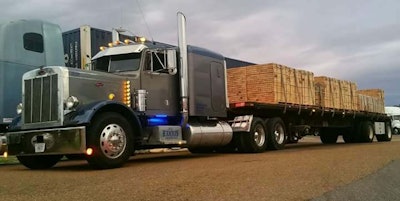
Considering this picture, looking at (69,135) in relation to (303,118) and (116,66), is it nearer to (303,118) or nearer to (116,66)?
(116,66)

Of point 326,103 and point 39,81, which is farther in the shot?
point 326,103

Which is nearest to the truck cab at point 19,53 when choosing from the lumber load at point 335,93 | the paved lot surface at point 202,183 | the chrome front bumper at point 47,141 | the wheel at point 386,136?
the chrome front bumper at point 47,141

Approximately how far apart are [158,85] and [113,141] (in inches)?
95.3

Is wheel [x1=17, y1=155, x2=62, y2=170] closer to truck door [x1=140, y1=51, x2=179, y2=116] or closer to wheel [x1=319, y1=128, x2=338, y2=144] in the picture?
truck door [x1=140, y1=51, x2=179, y2=116]

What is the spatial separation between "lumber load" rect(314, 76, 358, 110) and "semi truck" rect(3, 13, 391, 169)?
11.4 feet

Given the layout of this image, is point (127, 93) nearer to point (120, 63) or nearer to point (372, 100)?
point (120, 63)

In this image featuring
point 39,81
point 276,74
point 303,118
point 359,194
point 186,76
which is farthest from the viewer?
point 303,118

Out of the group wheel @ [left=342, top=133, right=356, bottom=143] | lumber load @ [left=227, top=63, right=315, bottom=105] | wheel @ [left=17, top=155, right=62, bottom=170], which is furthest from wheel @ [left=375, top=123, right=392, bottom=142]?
wheel @ [left=17, top=155, right=62, bottom=170]

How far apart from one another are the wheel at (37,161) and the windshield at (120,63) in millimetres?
2318

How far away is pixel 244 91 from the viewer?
15.7m

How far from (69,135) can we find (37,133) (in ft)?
2.98

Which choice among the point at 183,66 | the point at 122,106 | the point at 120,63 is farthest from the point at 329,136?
the point at 122,106

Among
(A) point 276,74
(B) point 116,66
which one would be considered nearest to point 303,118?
(A) point 276,74

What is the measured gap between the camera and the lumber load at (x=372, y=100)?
22830 millimetres
